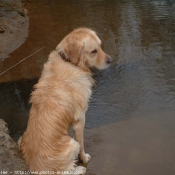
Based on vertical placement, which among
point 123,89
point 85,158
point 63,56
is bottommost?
point 85,158

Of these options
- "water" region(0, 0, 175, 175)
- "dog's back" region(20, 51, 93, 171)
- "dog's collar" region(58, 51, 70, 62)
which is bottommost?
→ "water" region(0, 0, 175, 175)

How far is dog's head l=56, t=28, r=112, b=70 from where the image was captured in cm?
404

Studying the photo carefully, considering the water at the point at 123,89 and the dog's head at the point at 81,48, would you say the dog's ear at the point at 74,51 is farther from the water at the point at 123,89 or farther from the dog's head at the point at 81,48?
the water at the point at 123,89

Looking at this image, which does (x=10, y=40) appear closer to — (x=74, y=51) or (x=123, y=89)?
(x=123, y=89)

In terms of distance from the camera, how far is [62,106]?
150 inches

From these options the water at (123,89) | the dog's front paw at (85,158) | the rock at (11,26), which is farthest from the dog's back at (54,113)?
the rock at (11,26)

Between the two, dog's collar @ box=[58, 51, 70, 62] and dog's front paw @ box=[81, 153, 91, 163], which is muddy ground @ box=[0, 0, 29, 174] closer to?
dog's front paw @ box=[81, 153, 91, 163]

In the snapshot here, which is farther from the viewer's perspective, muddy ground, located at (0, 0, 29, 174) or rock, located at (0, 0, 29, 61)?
rock, located at (0, 0, 29, 61)

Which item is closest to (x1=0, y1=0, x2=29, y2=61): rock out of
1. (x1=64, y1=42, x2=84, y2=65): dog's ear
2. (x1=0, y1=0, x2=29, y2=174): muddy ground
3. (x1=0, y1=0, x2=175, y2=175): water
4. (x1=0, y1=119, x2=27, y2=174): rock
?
(x1=0, y1=0, x2=29, y2=174): muddy ground

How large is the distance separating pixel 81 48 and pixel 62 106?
83cm

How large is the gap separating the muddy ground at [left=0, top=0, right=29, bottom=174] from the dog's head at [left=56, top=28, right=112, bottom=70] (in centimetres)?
132

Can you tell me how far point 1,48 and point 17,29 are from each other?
1.65m

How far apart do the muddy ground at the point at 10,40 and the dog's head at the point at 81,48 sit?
1.32 meters

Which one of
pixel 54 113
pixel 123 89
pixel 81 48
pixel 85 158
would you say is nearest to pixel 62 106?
pixel 54 113
